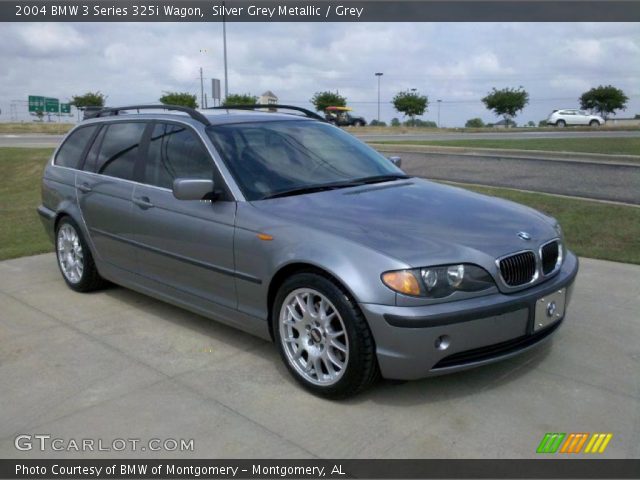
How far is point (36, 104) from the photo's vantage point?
58156 millimetres

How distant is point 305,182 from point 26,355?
2189mm

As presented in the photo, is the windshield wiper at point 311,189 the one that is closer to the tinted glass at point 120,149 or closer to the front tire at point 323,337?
the front tire at point 323,337

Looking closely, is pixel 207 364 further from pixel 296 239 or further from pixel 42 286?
pixel 42 286

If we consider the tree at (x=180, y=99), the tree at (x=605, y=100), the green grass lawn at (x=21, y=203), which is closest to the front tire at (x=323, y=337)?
the green grass lawn at (x=21, y=203)

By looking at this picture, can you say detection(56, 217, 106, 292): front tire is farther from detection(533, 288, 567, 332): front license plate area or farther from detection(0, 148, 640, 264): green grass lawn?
detection(533, 288, 567, 332): front license plate area

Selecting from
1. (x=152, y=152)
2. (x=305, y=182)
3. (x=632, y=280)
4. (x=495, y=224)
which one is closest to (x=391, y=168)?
(x=305, y=182)

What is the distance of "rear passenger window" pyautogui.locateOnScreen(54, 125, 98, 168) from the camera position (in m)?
5.80

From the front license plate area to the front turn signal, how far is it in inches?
31.2

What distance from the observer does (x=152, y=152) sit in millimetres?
4867

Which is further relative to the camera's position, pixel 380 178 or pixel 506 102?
pixel 506 102

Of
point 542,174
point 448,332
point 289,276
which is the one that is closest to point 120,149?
point 289,276
